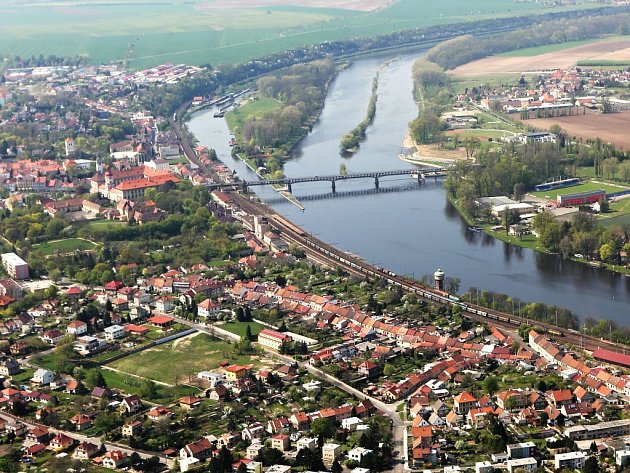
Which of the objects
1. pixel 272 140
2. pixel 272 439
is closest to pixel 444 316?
pixel 272 439

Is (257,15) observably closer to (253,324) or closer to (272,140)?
(272,140)

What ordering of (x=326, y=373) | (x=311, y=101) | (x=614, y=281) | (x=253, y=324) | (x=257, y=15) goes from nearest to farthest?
1. (x=326, y=373)
2. (x=253, y=324)
3. (x=614, y=281)
4. (x=311, y=101)
5. (x=257, y=15)

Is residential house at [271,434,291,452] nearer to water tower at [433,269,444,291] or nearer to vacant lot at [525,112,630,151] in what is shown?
water tower at [433,269,444,291]

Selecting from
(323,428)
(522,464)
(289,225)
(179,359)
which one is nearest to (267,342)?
(179,359)

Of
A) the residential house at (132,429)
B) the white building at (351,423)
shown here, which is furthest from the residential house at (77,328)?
the white building at (351,423)

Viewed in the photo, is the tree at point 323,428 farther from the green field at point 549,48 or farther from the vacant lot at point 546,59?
the green field at point 549,48

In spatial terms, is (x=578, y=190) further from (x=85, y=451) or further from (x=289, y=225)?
(x=85, y=451)
